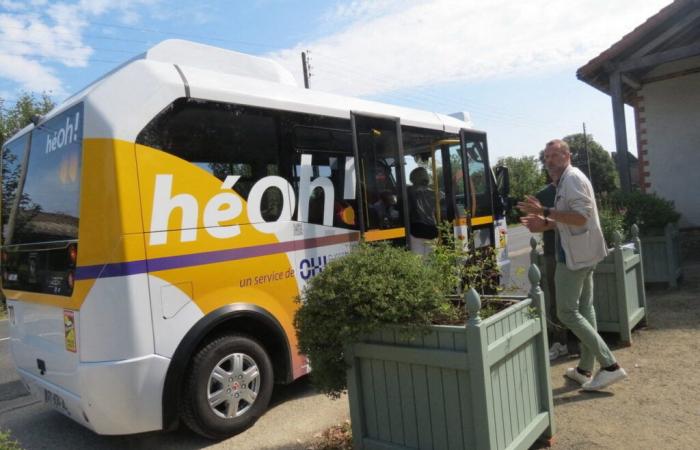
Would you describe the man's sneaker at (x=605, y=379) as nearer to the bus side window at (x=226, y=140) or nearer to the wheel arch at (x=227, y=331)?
the wheel arch at (x=227, y=331)

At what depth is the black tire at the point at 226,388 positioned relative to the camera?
3.86 m

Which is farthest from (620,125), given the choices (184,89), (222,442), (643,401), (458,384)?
(222,442)

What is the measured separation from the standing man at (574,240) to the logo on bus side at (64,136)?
3462 millimetres

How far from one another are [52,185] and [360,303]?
274 cm

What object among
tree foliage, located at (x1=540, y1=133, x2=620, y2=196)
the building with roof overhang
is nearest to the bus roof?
the building with roof overhang

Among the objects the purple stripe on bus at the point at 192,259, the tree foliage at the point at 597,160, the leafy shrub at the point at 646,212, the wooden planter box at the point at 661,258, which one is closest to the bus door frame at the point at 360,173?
the purple stripe on bus at the point at 192,259

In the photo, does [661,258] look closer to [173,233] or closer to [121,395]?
[173,233]

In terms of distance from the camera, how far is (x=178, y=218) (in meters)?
3.82

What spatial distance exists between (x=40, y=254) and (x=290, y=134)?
2294mm

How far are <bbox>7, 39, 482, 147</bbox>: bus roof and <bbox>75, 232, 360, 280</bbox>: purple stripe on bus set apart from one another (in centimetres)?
90

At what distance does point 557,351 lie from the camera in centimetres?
521

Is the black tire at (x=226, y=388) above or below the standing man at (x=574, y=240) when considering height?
below

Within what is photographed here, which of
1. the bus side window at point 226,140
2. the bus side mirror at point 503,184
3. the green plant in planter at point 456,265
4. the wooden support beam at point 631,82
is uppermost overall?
the wooden support beam at point 631,82

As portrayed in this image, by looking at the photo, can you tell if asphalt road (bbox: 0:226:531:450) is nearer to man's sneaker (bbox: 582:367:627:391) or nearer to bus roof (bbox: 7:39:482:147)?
man's sneaker (bbox: 582:367:627:391)
